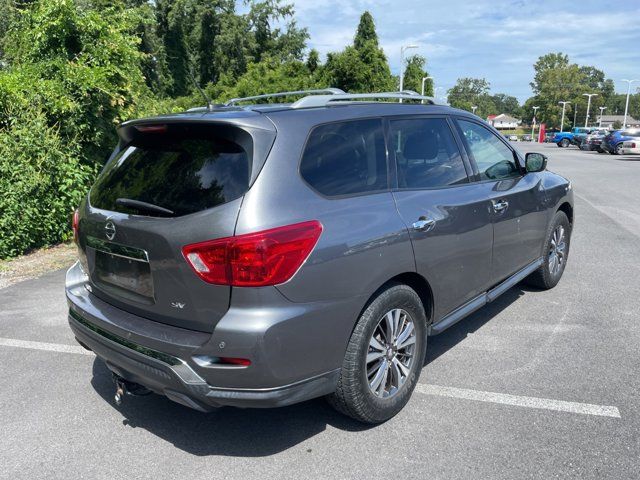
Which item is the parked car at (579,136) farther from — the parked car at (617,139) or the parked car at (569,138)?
the parked car at (617,139)

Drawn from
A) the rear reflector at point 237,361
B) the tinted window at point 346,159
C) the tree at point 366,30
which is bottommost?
the rear reflector at point 237,361

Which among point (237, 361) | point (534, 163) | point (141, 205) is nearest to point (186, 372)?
point (237, 361)

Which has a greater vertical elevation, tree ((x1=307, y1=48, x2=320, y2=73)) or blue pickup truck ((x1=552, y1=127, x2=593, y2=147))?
tree ((x1=307, y1=48, x2=320, y2=73))

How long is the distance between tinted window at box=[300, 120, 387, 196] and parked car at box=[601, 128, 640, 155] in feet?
105

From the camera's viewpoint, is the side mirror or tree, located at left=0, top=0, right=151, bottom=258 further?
tree, located at left=0, top=0, right=151, bottom=258

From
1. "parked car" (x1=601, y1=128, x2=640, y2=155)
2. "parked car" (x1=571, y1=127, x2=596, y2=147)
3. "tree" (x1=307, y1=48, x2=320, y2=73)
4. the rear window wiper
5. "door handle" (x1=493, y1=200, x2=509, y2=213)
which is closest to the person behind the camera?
the rear window wiper

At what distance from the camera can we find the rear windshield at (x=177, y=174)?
2.65m

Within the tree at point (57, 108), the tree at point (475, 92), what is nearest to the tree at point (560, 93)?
the tree at point (475, 92)

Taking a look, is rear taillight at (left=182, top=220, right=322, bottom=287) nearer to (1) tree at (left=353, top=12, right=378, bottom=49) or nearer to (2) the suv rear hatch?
(2) the suv rear hatch

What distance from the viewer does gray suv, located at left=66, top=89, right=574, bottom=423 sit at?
2.53 metres

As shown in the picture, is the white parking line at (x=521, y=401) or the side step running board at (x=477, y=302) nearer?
the white parking line at (x=521, y=401)

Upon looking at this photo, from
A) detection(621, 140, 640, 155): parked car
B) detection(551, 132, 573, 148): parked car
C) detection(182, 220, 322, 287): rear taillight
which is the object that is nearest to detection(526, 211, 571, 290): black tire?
detection(182, 220, 322, 287): rear taillight

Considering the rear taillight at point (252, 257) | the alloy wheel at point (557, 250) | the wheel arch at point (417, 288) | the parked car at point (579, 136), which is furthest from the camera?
the parked car at point (579, 136)

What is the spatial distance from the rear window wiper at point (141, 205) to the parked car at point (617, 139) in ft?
108
